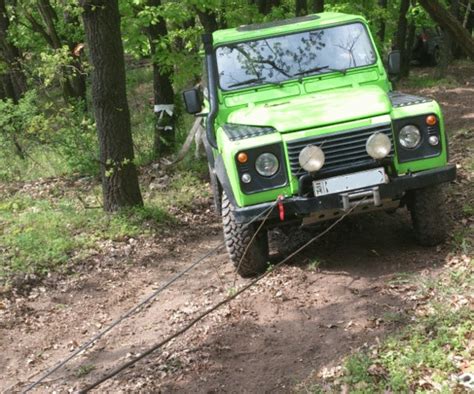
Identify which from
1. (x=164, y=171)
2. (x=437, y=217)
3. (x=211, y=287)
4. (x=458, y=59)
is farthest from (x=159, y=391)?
(x=458, y=59)

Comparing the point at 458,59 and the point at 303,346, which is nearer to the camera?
the point at 303,346

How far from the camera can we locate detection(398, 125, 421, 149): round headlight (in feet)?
16.5

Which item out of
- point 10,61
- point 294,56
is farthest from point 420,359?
point 10,61

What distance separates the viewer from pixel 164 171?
10547mm

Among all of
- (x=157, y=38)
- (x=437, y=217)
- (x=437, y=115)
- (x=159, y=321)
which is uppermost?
(x=157, y=38)

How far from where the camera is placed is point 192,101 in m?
6.13

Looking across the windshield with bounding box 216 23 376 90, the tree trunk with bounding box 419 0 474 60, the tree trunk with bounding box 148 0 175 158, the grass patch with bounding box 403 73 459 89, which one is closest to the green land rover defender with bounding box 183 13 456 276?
the windshield with bounding box 216 23 376 90

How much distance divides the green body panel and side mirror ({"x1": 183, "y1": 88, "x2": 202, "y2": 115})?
0.77 ft

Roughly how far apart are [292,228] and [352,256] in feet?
3.71

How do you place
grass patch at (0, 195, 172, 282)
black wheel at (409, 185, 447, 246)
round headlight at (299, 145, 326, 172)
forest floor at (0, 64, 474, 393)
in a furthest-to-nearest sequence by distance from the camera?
grass patch at (0, 195, 172, 282) → black wheel at (409, 185, 447, 246) → round headlight at (299, 145, 326, 172) → forest floor at (0, 64, 474, 393)

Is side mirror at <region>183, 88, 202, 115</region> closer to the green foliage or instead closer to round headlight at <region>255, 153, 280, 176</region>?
round headlight at <region>255, 153, 280, 176</region>

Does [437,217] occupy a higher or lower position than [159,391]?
higher

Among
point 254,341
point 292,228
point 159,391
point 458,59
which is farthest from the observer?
point 458,59

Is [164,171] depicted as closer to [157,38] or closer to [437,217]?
[157,38]
